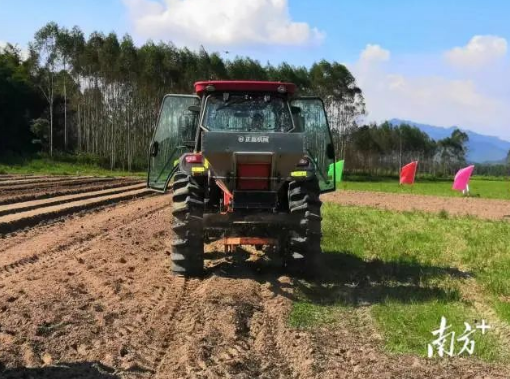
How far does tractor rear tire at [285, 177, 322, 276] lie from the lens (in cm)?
769

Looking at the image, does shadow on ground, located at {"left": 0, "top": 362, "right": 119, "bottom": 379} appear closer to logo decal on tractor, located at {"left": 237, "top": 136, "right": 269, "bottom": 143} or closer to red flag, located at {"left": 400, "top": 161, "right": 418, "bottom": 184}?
logo decal on tractor, located at {"left": 237, "top": 136, "right": 269, "bottom": 143}

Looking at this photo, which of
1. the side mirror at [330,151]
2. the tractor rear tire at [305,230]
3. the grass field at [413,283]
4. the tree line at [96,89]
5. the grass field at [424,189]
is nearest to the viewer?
the grass field at [413,283]

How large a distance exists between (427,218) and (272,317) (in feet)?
35.6

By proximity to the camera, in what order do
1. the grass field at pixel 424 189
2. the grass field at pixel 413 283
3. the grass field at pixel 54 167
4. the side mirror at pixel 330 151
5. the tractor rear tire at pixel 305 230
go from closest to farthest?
the grass field at pixel 413 283
the tractor rear tire at pixel 305 230
the side mirror at pixel 330 151
the grass field at pixel 424 189
the grass field at pixel 54 167

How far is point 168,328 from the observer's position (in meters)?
5.50

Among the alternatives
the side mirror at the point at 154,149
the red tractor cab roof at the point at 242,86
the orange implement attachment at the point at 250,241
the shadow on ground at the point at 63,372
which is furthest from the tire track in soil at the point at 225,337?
the red tractor cab roof at the point at 242,86

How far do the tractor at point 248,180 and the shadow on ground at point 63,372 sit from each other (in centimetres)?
331

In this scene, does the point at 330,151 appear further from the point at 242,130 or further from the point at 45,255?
the point at 45,255

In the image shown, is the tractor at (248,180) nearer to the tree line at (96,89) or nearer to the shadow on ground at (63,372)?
the shadow on ground at (63,372)

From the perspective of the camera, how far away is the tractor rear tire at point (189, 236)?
303 inches

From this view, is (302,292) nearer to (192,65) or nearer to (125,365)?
(125,365)

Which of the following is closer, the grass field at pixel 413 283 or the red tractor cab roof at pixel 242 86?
the grass field at pixel 413 283

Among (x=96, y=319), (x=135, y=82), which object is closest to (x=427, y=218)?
(x=96, y=319)

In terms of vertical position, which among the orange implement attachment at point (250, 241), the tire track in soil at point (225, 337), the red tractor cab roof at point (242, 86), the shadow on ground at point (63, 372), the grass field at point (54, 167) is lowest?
the grass field at point (54, 167)
